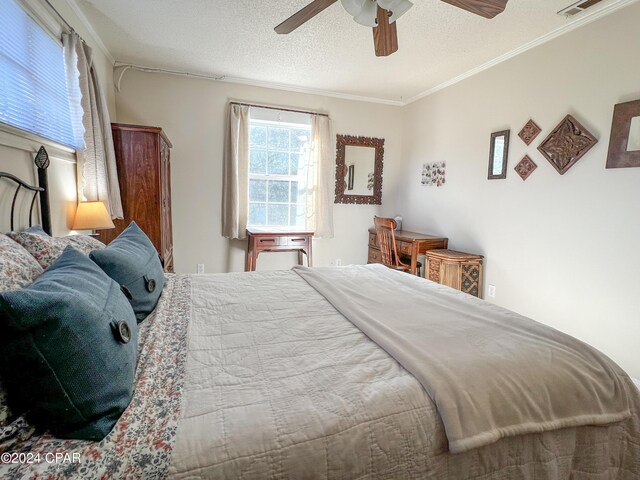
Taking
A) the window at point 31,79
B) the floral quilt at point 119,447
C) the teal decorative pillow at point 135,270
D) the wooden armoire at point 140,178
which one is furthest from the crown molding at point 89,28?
the floral quilt at point 119,447

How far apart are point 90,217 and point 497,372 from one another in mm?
2336

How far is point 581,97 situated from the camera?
2264mm

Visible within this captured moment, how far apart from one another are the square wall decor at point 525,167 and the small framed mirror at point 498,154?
0.14m

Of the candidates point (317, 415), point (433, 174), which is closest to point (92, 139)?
point (317, 415)

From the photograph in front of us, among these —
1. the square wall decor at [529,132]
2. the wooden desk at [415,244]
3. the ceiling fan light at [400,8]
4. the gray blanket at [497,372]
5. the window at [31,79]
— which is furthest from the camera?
the wooden desk at [415,244]

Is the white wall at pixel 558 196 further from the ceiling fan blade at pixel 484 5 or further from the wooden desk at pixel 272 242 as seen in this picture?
the wooden desk at pixel 272 242

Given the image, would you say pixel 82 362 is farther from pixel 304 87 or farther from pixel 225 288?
pixel 304 87

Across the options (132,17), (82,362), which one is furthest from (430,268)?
(132,17)

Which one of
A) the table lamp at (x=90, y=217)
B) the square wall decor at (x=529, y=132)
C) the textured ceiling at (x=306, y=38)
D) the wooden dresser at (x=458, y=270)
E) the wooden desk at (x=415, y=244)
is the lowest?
the wooden dresser at (x=458, y=270)

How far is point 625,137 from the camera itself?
2014 mm

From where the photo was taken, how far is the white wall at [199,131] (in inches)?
131

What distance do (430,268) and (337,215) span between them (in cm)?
146

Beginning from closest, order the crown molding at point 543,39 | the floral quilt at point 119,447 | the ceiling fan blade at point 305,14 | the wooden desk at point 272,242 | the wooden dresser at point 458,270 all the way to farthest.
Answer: the floral quilt at point 119,447 < the ceiling fan blade at point 305,14 < the crown molding at point 543,39 < the wooden dresser at point 458,270 < the wooden desk at point 272,242

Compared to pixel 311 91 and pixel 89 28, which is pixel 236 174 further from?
pixel 89 28
